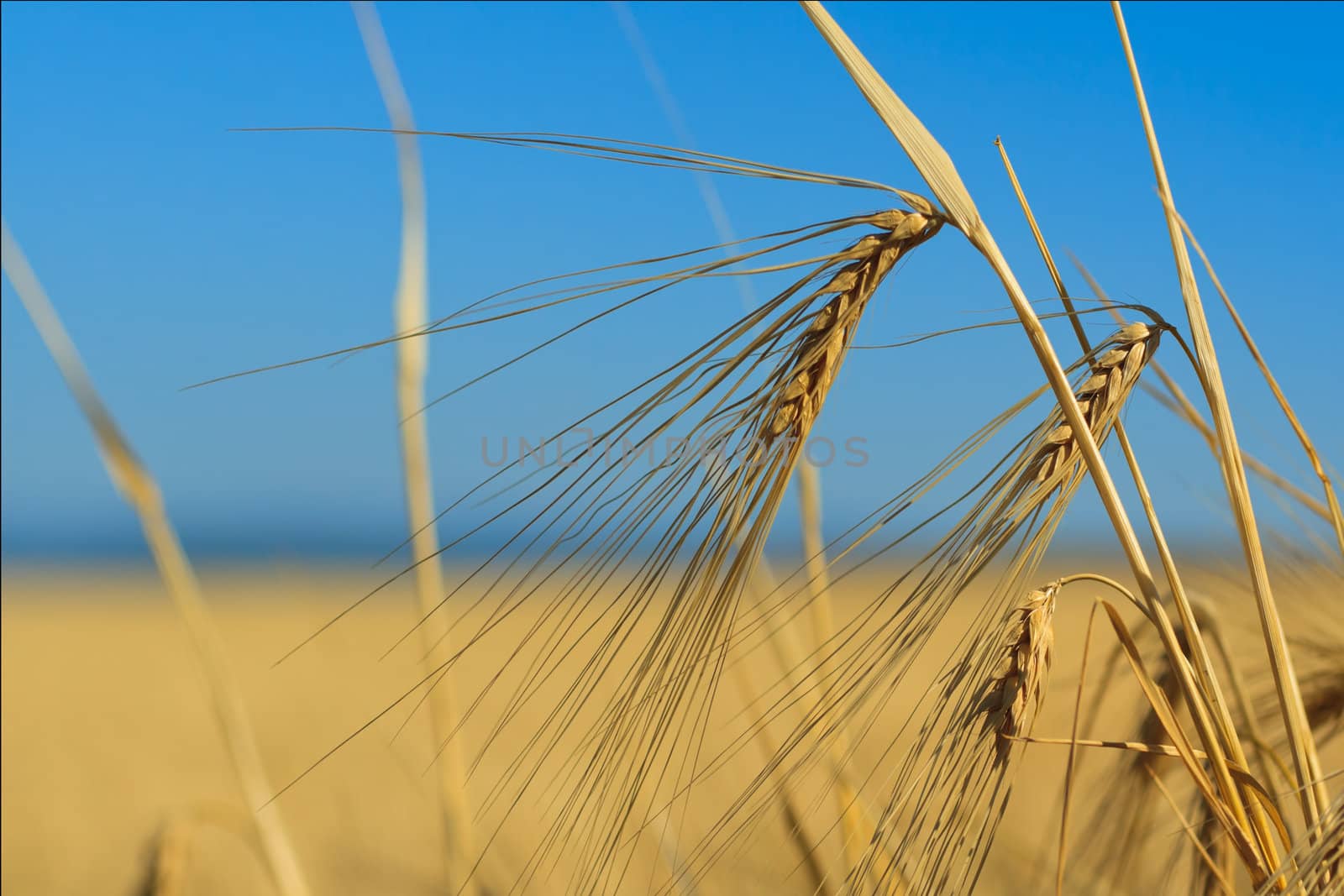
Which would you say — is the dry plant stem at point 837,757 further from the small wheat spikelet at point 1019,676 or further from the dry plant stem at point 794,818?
the small wheat spikelet at point 1019,676

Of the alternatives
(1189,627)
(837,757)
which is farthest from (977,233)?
(837,757)

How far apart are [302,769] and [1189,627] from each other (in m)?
3.37

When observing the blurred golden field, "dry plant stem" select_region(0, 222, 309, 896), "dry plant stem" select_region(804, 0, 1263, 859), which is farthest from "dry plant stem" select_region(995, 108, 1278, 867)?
"dry plant stem" select_region(0, 222, 309, 896)

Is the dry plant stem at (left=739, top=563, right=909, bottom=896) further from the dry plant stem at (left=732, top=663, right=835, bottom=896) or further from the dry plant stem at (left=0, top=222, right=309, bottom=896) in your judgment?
the dry plant stem at (left=0, top=222, right=309, bottom=896)

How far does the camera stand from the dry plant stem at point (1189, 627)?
402 millimetres

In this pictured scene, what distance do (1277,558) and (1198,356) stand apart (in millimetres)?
362

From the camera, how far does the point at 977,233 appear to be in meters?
0.39

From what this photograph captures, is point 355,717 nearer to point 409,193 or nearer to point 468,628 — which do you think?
point 468,628

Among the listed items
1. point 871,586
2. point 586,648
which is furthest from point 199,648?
point 871,586

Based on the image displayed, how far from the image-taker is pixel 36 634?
7.08 metres

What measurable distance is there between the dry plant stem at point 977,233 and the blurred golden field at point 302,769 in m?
0.17

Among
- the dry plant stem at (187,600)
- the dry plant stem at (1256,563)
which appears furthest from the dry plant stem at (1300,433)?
the dry plant stem at (187,600)

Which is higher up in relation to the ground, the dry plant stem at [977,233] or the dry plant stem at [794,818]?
the dry plant stem at [977,233]

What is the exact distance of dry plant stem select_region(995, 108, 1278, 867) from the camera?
1.32 ft
